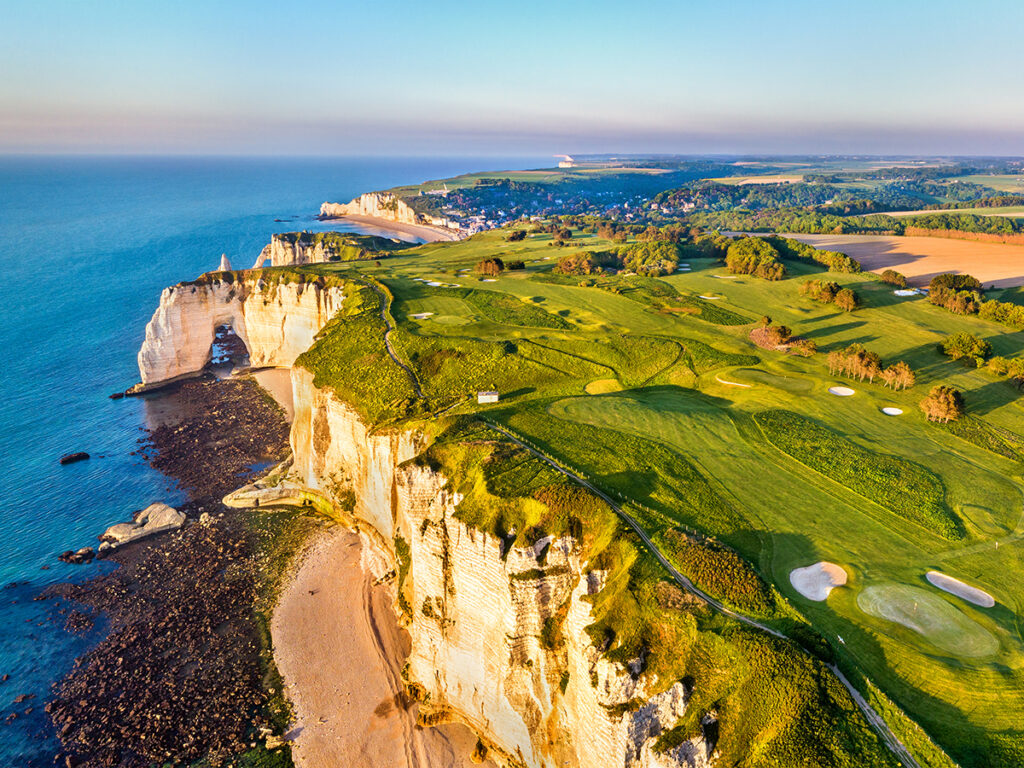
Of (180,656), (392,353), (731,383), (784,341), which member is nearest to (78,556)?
(180,656)

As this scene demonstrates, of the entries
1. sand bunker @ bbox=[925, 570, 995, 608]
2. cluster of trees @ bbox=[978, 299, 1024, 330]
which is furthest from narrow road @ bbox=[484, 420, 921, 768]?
cluster of trees @ bbox=[978, 299, 1024, 330]

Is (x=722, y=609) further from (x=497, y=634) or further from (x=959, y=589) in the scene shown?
(x=497, y=634)

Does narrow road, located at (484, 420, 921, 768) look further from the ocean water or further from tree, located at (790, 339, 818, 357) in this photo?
the ocean water

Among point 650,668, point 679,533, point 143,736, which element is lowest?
point 143,736

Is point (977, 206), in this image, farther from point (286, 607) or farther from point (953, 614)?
point (286, 607)

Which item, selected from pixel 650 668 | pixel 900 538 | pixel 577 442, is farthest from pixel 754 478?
pixel 650 668

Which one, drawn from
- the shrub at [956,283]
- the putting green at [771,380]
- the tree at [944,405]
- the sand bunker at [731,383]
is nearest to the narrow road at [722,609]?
the sand bunker at [731,383]
